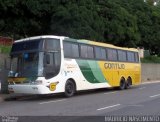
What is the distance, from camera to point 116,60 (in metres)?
29.3

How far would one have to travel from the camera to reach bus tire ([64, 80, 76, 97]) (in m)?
22.8

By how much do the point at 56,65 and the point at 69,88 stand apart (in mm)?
1778

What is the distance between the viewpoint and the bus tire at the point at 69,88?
2284 centimetres

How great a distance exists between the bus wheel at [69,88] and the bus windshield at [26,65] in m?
2.35

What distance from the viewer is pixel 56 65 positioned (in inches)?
870

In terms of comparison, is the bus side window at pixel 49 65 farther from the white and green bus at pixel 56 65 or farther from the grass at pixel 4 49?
the grass at pixel 4 49

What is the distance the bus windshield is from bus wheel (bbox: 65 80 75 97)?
2350 millimetres

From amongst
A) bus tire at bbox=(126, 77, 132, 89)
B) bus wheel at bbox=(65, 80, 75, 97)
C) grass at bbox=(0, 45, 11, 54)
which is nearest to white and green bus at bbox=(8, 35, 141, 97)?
bus wheel at bbox=(65, 80, 75, 97)

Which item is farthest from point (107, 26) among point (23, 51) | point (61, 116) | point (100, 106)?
point (61, 116)

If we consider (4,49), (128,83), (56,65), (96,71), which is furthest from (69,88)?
(128,83)

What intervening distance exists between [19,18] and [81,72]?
9.18m

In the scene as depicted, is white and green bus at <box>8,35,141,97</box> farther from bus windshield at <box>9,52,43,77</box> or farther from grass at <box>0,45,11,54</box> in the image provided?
grass at <box>0,45,11,54</box>

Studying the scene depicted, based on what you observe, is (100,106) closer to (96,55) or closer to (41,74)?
(41,74)

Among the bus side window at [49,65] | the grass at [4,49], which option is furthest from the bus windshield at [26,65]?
the grass at [4,49]
